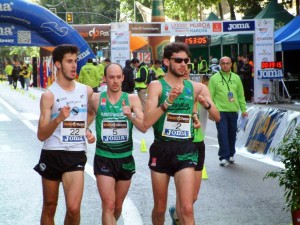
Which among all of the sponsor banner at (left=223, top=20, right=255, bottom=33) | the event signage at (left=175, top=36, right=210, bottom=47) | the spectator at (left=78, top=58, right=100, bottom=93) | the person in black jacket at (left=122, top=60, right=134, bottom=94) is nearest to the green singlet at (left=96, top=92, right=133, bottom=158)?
the person in black jacket at (left=122, top=60, right=134, bottom=94)

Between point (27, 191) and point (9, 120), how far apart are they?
15059 mm

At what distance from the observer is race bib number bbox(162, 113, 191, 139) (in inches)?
289

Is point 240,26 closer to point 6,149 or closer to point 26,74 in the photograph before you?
point 6,149

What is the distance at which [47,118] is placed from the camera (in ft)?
23.2

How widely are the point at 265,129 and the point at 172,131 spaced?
8.06 meters

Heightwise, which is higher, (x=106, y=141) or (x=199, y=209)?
(x=106, y=141)

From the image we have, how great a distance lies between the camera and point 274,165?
1417cm

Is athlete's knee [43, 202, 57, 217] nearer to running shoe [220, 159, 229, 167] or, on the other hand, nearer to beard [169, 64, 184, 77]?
beard [169, 64, 184, 77]

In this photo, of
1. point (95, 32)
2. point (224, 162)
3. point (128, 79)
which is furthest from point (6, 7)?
point (95, 32)

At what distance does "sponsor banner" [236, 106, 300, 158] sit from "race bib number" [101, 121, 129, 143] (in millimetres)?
6437

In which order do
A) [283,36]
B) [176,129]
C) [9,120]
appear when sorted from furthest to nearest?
[283,36] → [9,120] → [176,129]

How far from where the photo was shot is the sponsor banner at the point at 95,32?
47.0 metres

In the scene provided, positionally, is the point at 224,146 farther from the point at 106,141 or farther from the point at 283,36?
the point at 283,36

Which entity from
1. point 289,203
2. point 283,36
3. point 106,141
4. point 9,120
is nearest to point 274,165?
point 289,203
